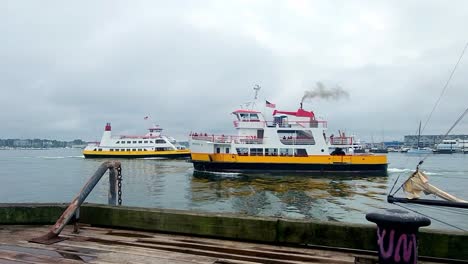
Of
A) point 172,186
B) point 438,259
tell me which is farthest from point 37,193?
point 438,259

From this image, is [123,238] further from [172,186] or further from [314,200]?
[172,186]

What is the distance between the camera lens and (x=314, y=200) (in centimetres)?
1998

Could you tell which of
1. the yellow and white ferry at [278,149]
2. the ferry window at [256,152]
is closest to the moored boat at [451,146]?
the yellow and white ferry at [278,149]

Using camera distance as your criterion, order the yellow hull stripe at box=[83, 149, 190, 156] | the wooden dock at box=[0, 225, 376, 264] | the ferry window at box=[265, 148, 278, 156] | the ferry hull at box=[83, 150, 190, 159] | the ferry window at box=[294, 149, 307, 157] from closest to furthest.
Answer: the wooden dock at box=[0, 225, 376, 264]
the ferry window at box=[294, 149, 307, 157]
the ferry window at box=[265, 148, 278, 156]
the ferry hull at box=[83, 150, 190, 159]
the yellow hull stripe at box=[83, 149, 190, 156]

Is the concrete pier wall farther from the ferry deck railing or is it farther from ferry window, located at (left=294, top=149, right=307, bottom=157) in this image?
the ferry deck railing

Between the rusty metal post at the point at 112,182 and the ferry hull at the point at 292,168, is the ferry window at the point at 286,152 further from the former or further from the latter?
the rusty metal post at the point at 112,182

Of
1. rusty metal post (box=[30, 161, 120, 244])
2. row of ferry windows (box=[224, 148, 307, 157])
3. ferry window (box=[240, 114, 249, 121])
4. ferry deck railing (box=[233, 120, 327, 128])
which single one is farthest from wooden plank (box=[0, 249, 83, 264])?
ferry window (box=[240, 114, 249, 121])

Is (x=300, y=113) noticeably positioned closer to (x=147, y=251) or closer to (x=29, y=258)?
(x=147, y=251)

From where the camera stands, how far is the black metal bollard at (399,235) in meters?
2.88

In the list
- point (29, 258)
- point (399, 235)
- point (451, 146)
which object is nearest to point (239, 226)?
point (399, 235)

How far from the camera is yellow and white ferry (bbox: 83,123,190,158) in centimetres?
6681

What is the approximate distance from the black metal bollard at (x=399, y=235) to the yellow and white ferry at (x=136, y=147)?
6520 centimetres

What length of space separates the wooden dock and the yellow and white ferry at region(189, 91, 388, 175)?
30.2 m

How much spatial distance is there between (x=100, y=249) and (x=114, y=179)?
1946 mm
